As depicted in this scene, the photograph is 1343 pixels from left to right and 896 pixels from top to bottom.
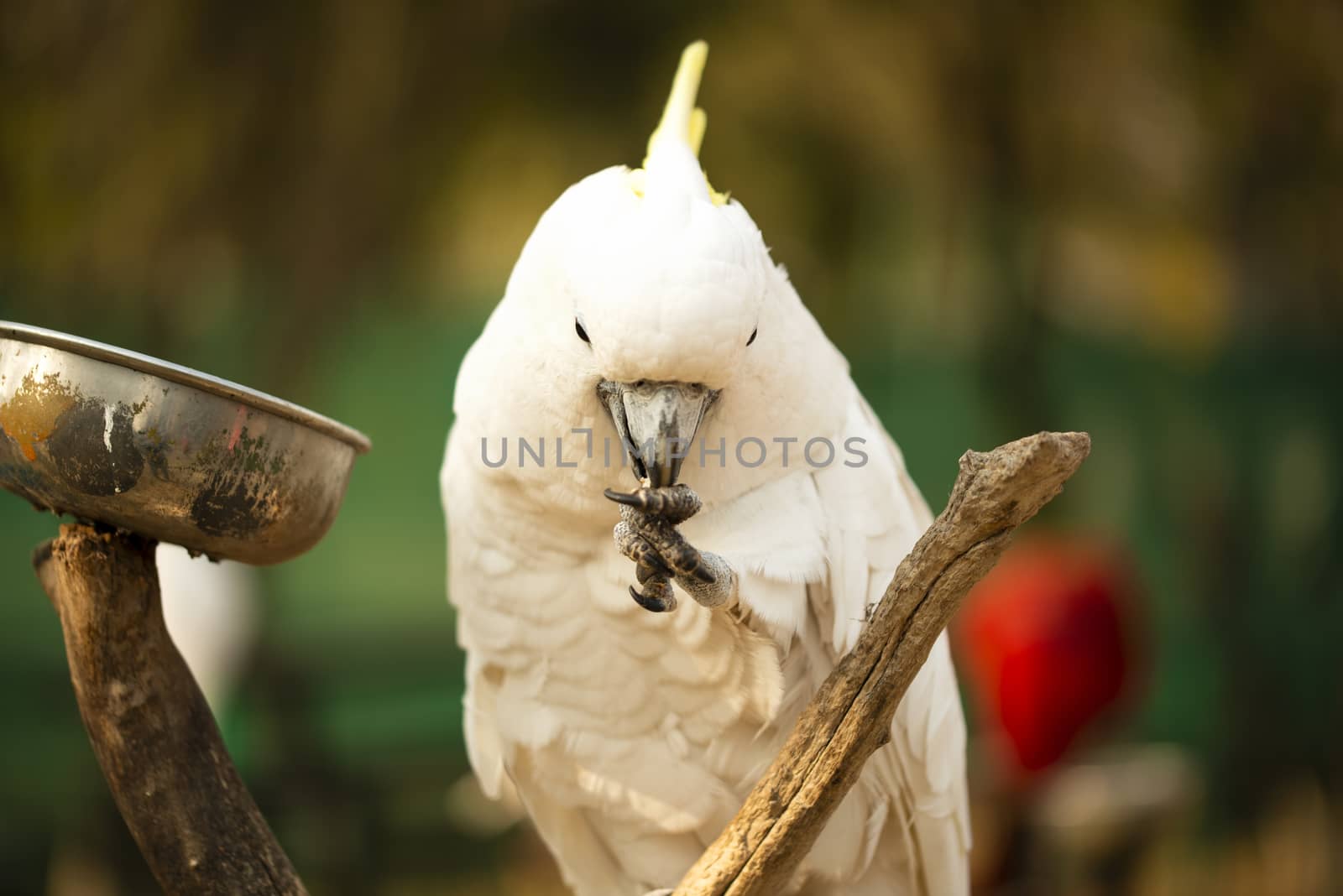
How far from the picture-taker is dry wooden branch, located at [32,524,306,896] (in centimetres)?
144

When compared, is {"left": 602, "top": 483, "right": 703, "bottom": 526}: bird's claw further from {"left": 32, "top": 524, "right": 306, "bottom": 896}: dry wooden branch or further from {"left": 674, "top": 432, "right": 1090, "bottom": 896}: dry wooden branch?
{"left": 32, "top": 524, "right": 306, "bottom": 896}: dry wooden branch

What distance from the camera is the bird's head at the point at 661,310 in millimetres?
1296

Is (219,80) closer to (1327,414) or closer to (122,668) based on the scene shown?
(122,668)

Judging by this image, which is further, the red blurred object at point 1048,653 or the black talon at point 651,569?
the red blurred object at point 1048,653

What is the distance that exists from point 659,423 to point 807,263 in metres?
2.91

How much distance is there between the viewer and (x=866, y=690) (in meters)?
1.33

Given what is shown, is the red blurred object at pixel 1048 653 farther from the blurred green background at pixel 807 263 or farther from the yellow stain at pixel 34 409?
the yellow stain at pixel 34 409

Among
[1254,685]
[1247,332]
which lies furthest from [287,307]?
[1254,685]

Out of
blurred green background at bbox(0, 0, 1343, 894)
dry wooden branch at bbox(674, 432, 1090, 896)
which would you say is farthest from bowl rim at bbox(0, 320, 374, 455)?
blurred green background at bbox(0, 0, 1343, 894)

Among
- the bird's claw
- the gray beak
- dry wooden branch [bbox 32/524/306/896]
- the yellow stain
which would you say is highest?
the yellow stain

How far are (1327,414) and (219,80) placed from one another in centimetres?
445

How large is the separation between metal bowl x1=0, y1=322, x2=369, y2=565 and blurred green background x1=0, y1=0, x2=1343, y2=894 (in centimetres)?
248

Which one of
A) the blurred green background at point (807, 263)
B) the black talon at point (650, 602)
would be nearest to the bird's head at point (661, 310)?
the black talon at point (650, 602)

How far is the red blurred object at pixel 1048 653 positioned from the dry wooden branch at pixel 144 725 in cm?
274
